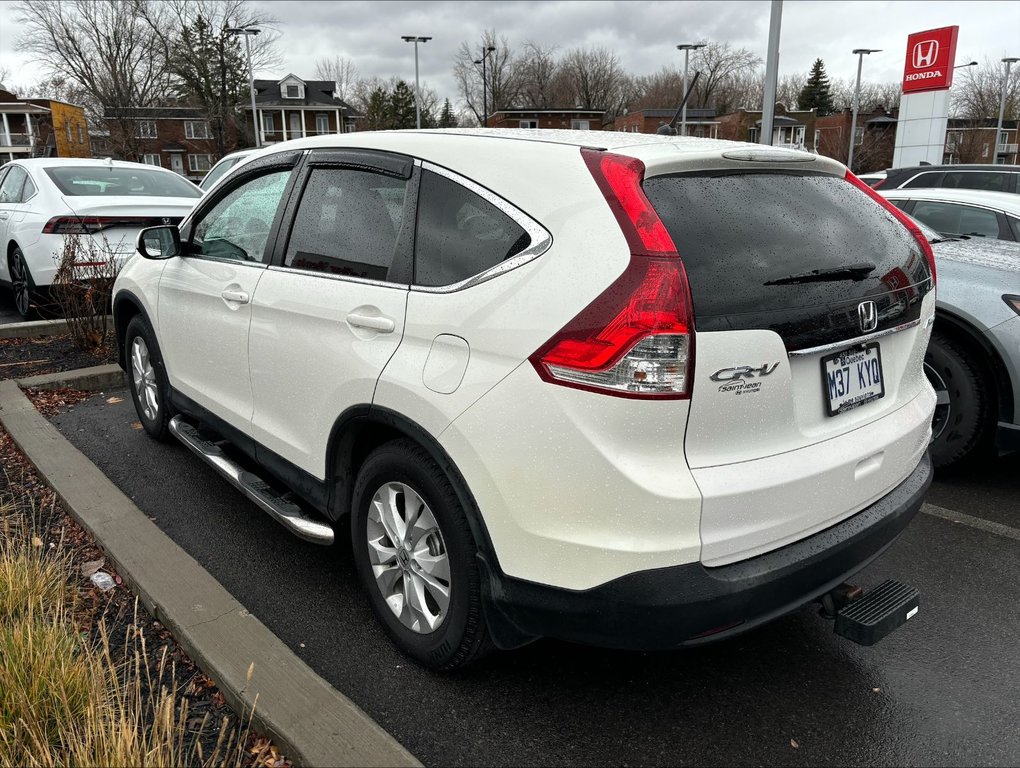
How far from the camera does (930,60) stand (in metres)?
20.8

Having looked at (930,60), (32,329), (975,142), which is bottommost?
(32,329)

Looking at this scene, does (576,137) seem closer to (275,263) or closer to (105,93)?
(275,263)

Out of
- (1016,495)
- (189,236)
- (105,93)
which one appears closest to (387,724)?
(189,236)

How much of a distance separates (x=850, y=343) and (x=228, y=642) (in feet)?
7.24

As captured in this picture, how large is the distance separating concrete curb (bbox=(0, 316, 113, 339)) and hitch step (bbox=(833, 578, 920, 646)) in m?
7.27

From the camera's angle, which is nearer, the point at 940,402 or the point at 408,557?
the point at 408,557

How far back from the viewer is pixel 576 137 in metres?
2.50

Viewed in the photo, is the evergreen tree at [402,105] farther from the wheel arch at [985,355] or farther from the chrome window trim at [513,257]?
the chrome window trim at [513,257]

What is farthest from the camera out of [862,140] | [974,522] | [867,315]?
[862,140]

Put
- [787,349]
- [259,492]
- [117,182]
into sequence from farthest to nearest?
[117,182] → [259,492] → [787,349]

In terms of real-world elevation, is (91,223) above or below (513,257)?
below

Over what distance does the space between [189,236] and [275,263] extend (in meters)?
1.15

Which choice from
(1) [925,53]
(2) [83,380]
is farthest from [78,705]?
(1) [925,53]

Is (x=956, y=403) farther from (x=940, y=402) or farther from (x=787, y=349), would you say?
(x=787, y=349)
